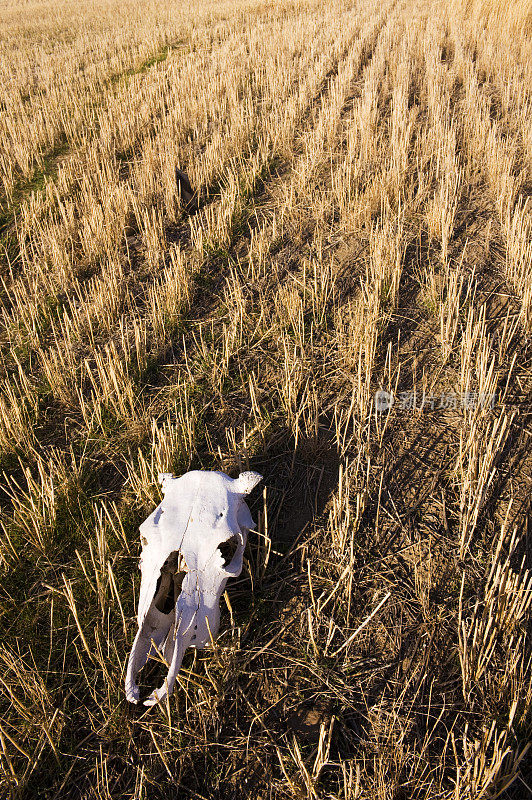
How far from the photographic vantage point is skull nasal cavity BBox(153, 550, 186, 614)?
215 cm

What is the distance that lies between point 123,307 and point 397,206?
9.11ft

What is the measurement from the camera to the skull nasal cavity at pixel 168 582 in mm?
2150

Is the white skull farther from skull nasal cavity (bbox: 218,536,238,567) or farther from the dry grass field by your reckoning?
the dry grass field

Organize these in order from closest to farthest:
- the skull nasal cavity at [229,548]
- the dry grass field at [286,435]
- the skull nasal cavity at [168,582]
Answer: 1. the dry grass field at [286,435]
2. the skull nasal cavity at [168,582]
3. the skull nasal cavity at [229,548]

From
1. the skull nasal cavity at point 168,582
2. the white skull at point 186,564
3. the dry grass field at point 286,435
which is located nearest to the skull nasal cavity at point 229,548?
the white skull at point 186,564

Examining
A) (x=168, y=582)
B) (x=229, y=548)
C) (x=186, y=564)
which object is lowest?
(x=229, y=548)

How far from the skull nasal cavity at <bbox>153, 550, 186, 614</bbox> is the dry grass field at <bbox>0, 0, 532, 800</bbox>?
18cm

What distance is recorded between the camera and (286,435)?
3107 mm

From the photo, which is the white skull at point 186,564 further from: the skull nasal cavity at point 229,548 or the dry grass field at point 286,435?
the dry grass field at point 286,435

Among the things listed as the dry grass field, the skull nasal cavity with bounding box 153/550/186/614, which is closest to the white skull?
the skull nasal cavity with bounding box 153/550/186/614

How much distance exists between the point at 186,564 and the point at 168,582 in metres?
0.16

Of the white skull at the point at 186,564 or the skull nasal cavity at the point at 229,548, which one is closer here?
the white skull at the point at 186,564

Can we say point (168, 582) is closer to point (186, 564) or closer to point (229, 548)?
point (186, 564)

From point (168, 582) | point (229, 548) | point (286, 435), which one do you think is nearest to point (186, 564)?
point (168, 582)
